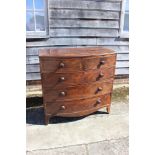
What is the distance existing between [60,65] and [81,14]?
125 cm

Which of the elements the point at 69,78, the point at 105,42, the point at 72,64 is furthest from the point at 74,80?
the point at 105,42

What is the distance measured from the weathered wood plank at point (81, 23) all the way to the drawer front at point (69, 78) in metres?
1.05

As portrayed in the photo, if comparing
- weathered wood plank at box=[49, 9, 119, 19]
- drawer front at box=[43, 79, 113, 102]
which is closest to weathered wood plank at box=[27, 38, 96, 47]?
weathered wood plank at box=[49, 9, 119, 19]

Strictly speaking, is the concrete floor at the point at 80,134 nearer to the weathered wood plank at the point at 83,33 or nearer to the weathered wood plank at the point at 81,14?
the weathered wood plank at the point at 83,33

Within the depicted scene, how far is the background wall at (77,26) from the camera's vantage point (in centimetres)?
376

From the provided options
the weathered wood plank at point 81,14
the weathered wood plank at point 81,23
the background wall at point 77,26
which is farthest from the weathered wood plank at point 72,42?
the weathered wood plank at point 81,14

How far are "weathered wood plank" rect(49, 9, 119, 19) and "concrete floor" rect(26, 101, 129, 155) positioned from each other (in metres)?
1.56

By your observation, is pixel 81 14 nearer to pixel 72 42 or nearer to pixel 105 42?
pixel 72 42

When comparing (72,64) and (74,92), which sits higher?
(72,64)

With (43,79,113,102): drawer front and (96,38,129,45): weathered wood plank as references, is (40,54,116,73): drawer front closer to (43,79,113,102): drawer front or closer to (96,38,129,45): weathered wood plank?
(43,79,113,102): drawer front

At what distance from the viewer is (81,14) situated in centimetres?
384
